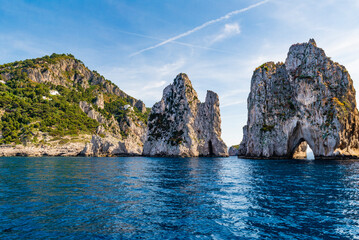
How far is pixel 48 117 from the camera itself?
429ft

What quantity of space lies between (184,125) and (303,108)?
56.9m

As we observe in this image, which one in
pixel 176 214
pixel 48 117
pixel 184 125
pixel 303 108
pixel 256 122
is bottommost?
pixel 176 214

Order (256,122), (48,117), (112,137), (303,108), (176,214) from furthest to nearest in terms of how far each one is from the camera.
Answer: (48,117), (112,137), (256,122), (303,108), (176,214)

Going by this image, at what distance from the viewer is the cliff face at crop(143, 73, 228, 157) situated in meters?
109

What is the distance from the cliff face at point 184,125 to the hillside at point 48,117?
17517mm

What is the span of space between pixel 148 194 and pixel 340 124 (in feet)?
238

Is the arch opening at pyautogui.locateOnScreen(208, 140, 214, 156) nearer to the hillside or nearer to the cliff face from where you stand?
the cliff face

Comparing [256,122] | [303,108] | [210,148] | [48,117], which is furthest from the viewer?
[48,117]

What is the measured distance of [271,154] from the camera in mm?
81688

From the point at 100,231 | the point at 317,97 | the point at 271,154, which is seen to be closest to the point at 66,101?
the point at 271,154

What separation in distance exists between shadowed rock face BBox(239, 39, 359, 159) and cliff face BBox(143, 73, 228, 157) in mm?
26212

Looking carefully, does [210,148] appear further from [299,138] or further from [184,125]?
[299,138]

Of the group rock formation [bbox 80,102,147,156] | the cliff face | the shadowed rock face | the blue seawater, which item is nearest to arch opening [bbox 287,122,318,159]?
the shadowed rock face

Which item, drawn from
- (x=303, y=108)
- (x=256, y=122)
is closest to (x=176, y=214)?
(x=303, y=108)
